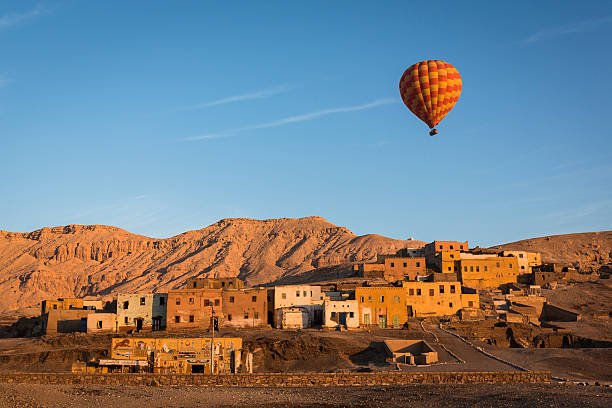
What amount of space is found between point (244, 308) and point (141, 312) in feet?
33.1

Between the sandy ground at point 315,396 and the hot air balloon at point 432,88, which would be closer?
the sandy ground at point 315,396

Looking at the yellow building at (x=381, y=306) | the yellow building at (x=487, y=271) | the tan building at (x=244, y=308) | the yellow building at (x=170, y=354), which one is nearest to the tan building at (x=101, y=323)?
the tan building at (x=244, y=308)

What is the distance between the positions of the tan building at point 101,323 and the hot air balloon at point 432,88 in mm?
34211

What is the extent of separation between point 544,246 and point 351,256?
1713 inches

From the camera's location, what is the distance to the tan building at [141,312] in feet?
233

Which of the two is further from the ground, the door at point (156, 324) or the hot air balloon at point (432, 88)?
the hot air balloon at point (432, 88)

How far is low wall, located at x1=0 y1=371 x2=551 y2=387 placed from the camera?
139ft

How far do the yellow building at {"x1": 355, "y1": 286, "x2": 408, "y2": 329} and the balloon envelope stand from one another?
1691 centimetres

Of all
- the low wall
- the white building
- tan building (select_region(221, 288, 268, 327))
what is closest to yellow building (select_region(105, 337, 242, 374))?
the low wall

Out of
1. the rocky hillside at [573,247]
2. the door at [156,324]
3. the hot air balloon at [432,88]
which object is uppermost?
the hot air balloon at [432,88]

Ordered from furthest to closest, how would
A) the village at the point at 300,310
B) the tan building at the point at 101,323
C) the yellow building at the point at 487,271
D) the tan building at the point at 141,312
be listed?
the yellow building at the point at 487,271, the tan building at the point at 141,312, the tan building at the point at 101,323, the village at the point at 300,310

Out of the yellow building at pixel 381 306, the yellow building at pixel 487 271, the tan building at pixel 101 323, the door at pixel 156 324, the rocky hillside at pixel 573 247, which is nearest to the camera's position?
the yellow building at pixel 381 306

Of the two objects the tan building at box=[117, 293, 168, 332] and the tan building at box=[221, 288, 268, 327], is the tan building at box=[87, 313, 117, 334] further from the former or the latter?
the tan building at box=[221, 288, 268, 327]

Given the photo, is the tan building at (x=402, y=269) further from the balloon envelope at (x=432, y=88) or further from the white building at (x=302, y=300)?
the balloon envelope at (x=432, y=88)
